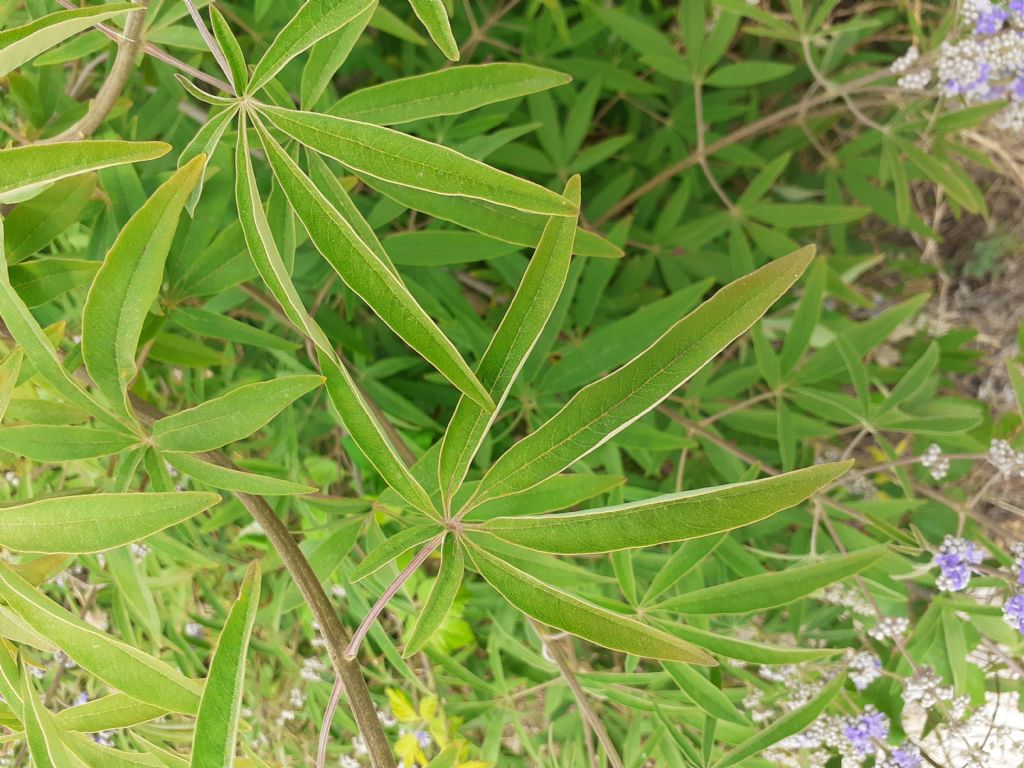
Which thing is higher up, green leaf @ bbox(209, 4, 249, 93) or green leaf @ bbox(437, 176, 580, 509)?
green leaf @ bbox(209, 4, 249, 93)

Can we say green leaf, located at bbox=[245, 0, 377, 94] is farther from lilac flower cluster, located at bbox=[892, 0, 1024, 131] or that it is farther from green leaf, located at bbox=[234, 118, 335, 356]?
lilac flower cluster, located at bbox=[892, 0, 1024, 131]

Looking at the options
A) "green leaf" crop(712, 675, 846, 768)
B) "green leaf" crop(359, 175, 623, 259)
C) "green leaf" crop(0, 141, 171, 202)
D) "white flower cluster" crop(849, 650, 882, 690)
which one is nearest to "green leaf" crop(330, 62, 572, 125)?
"green leaf" crop(359, 175, 623, 259)

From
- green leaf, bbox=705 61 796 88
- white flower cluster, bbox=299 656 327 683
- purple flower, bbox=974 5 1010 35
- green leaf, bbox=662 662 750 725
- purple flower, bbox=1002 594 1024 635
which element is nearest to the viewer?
green leaf, bbox=662 662 750 725

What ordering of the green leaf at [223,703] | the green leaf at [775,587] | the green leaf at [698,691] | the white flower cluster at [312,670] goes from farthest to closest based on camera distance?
the white flower cluster at [312,670] < the green leaf at [698,691] < the green leaf at [775,587] < the green leaf at [223,703]

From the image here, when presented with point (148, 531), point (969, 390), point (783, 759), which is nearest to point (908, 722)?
point (783, 759)

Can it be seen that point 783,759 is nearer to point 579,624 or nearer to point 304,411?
point 579,624

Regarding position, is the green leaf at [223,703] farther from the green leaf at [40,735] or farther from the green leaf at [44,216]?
the green leaf at [44,216]

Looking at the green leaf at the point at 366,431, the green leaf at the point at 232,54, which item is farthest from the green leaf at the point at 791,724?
the green leaf at the point at 232,54
